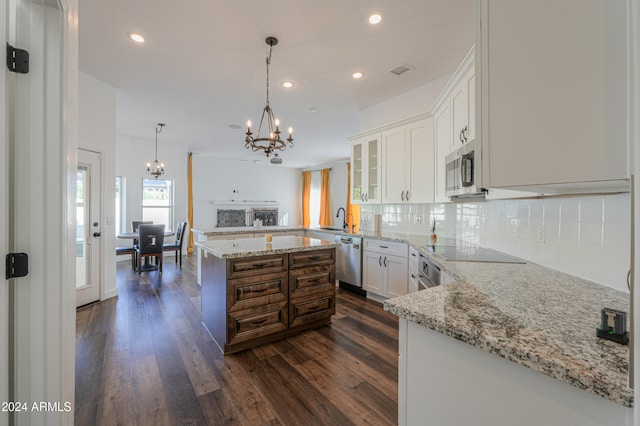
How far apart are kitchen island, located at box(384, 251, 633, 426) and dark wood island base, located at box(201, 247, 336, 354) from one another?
158cm

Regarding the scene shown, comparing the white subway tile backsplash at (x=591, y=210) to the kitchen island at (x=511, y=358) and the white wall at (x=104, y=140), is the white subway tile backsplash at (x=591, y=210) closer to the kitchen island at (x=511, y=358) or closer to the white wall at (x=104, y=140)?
the kitchen island at (x=511, y=358)

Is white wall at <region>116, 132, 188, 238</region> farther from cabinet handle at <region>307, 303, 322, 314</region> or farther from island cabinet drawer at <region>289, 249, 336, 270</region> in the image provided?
cabinet handle at <region>307, 303, 322, 314</region>

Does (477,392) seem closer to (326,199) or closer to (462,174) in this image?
(462,174)

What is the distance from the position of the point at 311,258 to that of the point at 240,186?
7156mm

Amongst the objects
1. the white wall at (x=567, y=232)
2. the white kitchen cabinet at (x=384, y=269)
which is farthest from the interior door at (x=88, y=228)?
the white wall at (x=567, y=232)

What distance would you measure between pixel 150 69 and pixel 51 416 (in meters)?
3.48

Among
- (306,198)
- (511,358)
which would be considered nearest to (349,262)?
(511,358)

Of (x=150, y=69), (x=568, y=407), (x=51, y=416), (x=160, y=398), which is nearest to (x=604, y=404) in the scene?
(x=568, y=407)

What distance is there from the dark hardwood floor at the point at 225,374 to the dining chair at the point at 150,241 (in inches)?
69.9

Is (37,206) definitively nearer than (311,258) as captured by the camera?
Yes

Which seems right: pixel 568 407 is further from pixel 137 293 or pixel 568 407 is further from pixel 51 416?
pixel 137 293

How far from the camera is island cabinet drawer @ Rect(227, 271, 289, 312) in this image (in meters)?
2.31

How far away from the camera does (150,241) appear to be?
4.99m

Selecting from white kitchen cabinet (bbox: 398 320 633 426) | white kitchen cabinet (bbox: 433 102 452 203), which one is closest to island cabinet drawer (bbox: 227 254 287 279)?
white kitchen cabinet (bbox: 398 320 633 426)
